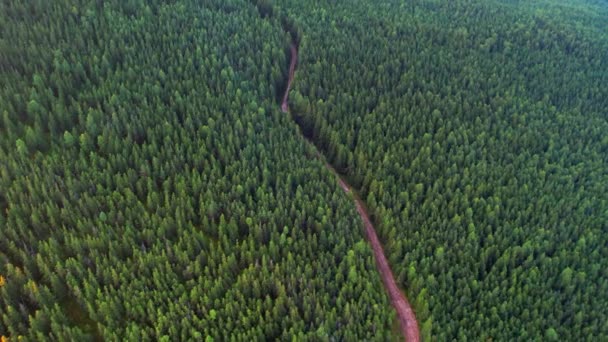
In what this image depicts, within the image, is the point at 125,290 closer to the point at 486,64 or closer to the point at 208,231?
the point at 208,231

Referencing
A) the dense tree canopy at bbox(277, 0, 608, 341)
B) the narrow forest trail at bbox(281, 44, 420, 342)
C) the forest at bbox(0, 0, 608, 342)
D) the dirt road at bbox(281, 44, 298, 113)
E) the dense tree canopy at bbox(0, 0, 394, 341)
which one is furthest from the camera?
the dirt road at bbox(281, 44, 298, 113)

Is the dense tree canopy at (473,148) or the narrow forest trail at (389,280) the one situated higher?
the dense tree canopy at (473,148)

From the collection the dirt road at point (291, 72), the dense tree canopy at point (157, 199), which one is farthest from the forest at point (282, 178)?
the dirt road at point (291, 72)

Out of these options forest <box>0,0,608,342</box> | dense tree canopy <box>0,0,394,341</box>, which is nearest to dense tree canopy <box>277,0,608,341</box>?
forest <box>0,0,608,342</box>

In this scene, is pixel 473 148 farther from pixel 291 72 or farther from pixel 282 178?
pixel 291 72

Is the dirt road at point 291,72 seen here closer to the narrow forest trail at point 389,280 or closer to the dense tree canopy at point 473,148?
the dense tree canopy at point 473,148

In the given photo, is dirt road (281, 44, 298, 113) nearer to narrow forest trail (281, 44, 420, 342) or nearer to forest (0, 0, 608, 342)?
forest (0, 0, 608, 342)

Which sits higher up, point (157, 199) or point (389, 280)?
point (157, 199)

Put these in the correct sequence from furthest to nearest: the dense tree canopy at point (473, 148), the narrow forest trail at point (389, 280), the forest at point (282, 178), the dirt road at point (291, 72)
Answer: the dirt road at point (291, 72) → the dense tree canopy at point (473, 148) → the narrow forest trail at point (389, 280) → the forest at point (282, 178)

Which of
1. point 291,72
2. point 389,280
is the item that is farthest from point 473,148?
point 291,72
